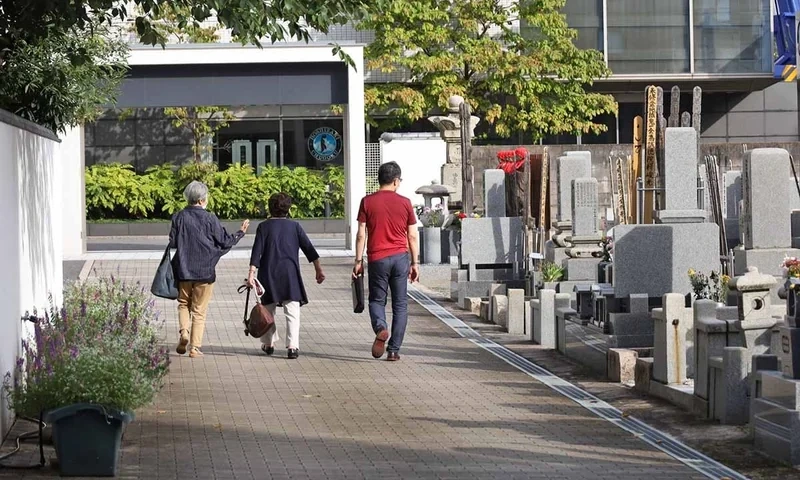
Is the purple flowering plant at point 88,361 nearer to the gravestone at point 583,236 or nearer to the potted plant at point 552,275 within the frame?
the potted plant at point 552,275

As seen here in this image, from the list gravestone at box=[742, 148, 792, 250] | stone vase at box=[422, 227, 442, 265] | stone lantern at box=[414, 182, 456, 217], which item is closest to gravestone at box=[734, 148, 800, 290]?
gravestone at box=[742, 148, 792, 250]

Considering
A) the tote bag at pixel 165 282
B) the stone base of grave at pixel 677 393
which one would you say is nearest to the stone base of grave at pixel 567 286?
the tote bag at pixel 165 282

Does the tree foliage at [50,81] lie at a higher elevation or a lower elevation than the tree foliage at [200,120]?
lower

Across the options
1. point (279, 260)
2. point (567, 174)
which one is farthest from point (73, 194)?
point (279, 260)

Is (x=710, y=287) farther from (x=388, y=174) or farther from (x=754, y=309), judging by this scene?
(x=388, y=174)

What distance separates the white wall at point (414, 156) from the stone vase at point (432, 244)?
33.3ft

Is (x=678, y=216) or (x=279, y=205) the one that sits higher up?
(x=279, y=205)

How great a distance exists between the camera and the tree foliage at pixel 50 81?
13.9 m

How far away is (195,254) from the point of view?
14.1 metres

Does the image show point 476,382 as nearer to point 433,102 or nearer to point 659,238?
point 659,238

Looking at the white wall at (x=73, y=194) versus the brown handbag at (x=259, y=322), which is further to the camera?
the white wall at (x=73, y=194)

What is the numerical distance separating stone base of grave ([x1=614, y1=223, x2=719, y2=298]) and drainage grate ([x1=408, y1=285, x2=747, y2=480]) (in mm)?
1292

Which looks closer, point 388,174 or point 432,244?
point 388,174

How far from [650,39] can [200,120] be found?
A: 14.4 meters
